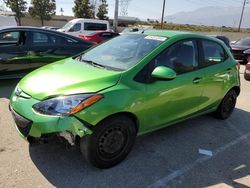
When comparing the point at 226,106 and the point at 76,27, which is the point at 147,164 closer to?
the point at 226,106

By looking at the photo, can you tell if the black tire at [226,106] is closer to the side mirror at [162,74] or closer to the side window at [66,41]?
the side mirror at [162,74]

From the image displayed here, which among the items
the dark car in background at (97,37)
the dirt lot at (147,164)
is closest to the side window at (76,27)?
the dark car in background at (97,37)

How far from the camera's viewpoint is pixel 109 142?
340cm

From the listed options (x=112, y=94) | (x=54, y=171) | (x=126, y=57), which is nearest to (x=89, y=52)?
(x=126, y=57)

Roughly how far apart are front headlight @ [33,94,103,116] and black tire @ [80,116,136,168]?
29cm

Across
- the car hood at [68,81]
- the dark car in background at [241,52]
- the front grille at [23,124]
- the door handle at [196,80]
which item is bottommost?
the dark car in background at [241,52]

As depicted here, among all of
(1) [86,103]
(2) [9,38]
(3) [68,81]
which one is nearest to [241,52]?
(2) [9,38]

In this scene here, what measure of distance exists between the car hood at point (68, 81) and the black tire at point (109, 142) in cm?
43

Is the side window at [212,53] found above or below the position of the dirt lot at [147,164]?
above

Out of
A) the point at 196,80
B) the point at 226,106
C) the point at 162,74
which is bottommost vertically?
the point at 226,106

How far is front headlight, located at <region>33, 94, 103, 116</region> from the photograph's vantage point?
3.08 metres

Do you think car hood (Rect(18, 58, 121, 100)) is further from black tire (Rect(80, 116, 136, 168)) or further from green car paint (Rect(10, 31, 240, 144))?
black tire (Rect(80, 116, 136, 168))

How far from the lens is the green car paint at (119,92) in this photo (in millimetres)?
3105

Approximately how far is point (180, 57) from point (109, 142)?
165 cm
